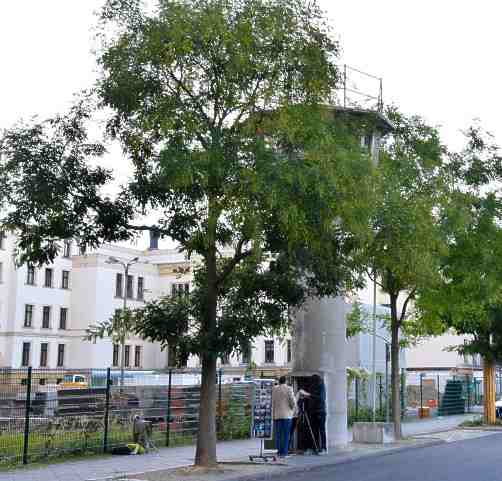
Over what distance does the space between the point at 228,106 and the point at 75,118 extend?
337cm

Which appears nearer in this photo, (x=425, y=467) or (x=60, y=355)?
(x=425, y=467)

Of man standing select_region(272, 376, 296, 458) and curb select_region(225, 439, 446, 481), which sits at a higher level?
man standing select_region(272, 376, 296, 458)

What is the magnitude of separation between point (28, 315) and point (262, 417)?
6117 cm

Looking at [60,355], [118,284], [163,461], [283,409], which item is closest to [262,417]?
[283,409]

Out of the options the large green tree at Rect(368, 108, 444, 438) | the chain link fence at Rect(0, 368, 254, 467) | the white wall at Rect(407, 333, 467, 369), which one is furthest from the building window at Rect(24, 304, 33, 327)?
the chain link fence at Rect(0, 368, 254, 467)

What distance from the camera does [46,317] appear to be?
3206 inches

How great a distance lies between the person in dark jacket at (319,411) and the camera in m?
22.6

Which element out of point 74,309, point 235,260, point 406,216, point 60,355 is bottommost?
point 235,260

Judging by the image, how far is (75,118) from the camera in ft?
62.6

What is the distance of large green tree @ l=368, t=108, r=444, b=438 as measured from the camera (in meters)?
23.4

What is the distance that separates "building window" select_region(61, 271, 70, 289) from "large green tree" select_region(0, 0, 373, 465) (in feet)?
216

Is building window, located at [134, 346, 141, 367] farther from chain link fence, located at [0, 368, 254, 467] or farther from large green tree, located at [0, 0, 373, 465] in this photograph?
large green tree, located at [0, 0, 373, 465]

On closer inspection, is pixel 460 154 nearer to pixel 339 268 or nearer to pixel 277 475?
pixel 339 268

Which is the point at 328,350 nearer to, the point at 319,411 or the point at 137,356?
the point at 319,411
